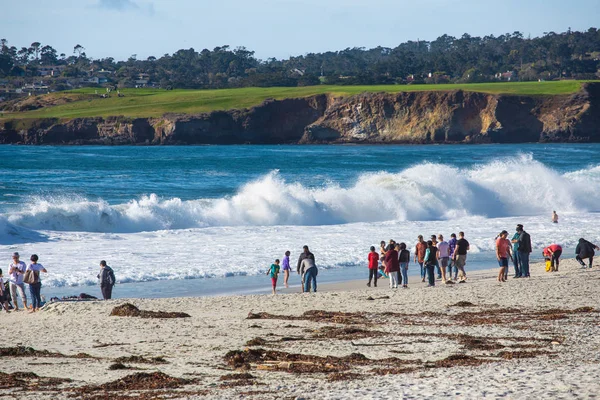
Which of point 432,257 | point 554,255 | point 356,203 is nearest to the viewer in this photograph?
point 432,257

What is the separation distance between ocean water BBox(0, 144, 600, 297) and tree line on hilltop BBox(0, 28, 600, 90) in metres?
70.5

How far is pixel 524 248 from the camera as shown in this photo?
68.2 ft

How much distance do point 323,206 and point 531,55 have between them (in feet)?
453

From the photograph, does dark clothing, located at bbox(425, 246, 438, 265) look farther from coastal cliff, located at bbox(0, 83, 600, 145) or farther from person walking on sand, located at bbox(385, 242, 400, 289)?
coastal cliff, located at bbox(0, 83, 600, 145)

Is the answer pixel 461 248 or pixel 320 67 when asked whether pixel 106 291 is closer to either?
pixel 461 248

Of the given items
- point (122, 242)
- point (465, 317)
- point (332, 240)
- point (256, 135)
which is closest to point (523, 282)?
point (465, 317)

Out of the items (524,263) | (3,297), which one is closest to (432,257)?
(524,263)

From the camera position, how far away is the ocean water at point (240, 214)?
75.9 ft

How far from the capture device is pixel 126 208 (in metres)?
35.7

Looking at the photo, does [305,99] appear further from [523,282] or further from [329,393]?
[329,393]

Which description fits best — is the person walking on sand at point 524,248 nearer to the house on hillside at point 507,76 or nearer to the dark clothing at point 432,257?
the dark clothing at point 432,257

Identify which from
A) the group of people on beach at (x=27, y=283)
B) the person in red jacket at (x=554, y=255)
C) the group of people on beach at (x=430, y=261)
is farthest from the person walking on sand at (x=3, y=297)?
the person in red jacket at (x=554, y=255)

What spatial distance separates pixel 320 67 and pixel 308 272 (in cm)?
A: 16643

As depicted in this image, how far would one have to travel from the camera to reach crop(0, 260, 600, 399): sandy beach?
30.1 feet
